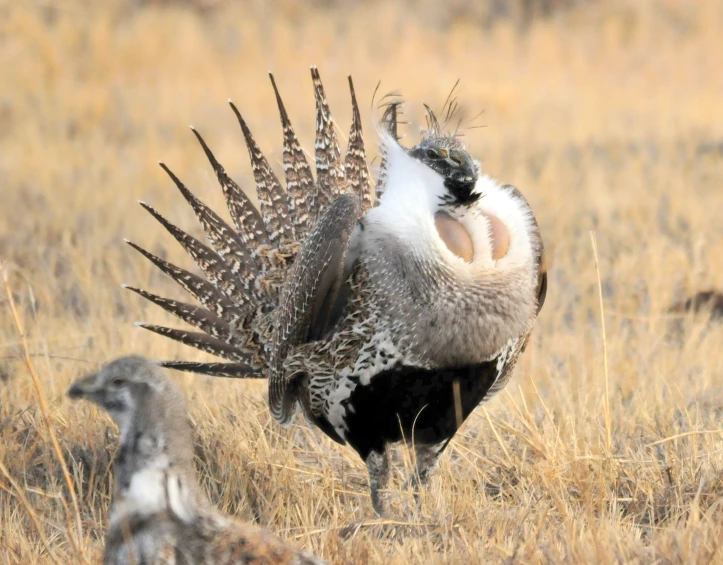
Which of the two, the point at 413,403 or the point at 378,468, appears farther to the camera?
the point at 378,468

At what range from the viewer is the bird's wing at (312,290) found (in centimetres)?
339

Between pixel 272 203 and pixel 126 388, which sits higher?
pixel 272 203

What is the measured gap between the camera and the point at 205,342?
4.30 meters

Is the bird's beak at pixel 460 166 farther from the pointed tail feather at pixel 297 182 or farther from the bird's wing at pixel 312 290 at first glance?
the pointed tail feather at pixel 297 182

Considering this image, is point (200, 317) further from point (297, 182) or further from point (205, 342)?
point (297, 182)

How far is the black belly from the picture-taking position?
10.9ft

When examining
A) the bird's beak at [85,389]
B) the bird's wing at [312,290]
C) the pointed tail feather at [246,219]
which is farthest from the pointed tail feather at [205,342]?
the bird's beak at [85,389]

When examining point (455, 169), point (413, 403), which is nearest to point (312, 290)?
point (413, 403)

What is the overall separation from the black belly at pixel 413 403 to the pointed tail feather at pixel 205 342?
800 mm

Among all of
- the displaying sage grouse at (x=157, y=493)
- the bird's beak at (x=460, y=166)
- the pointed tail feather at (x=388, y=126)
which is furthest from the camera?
the pointed tail feather at (x=388, y=126)

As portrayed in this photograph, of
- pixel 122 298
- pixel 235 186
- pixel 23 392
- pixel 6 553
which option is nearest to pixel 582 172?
pixel 122 298

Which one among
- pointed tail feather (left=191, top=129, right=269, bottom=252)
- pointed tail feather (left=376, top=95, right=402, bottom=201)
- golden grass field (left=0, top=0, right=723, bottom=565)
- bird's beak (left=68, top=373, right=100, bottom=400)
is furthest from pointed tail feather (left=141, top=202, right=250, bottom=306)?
bird's beak (left=68, top=373, right=100, bottom=400)

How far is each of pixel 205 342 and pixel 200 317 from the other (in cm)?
11

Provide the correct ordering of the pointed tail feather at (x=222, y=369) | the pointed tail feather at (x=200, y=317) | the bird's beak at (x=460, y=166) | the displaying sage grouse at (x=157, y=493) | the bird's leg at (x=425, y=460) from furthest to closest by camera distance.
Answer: the pointed tail feather at (x=200, y=317)
the pointed tail feather at (x=222, y=369)
the bird's leg at (x=425, y=460)
the bird's beak at (x=460, y=166)
the displaying sage grouse at (x=157, y=493)
